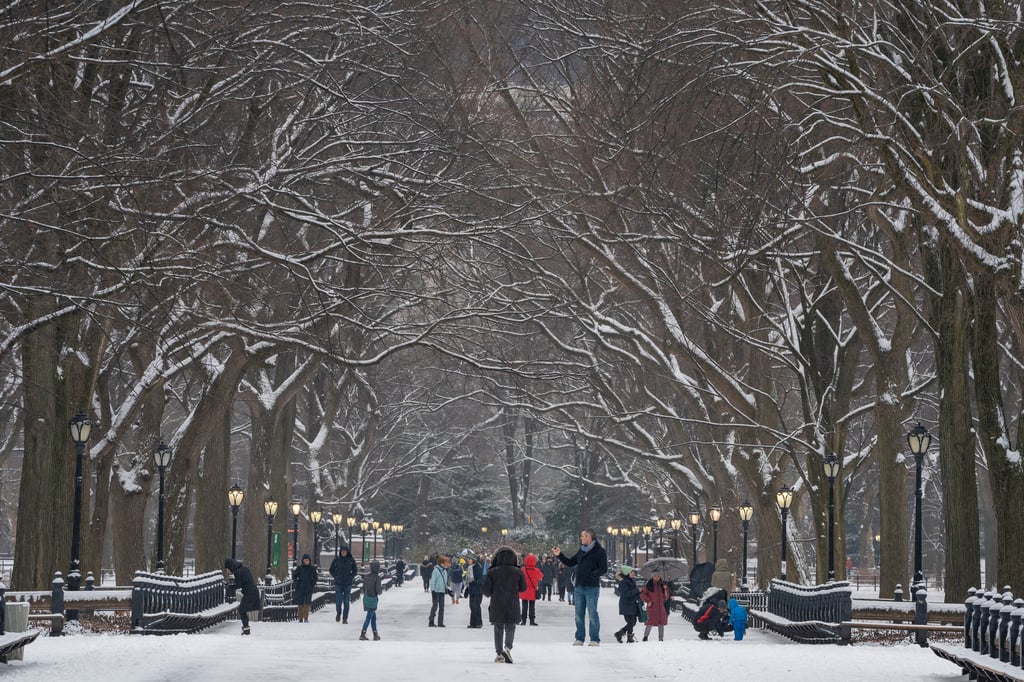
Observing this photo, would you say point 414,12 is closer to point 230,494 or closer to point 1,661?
point 1,661

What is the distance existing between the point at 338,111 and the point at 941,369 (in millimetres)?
10289

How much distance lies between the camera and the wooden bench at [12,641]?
14.1 m

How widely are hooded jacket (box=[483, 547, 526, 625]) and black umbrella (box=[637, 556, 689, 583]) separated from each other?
2317cm

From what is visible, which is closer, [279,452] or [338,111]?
[338,111]

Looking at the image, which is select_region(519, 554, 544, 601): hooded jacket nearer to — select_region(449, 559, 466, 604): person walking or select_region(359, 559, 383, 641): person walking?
select_region(359, 559, 383, 641): person walking

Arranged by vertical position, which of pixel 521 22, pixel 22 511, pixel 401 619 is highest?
pixel 521 22

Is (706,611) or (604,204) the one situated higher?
(604,204)

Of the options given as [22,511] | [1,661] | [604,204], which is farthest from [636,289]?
[1,661]

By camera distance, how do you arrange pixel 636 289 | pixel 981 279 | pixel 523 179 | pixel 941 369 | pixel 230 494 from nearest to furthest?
pixel 981 279, pixel 941 369, pixel 523 179, pixel 636 289, pixel 230 494

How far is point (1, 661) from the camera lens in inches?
597

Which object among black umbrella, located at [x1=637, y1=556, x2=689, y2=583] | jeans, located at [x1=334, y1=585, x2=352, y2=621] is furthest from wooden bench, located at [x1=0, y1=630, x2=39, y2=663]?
black umbrella, located at [x1=637, y1=556, x2=689, y2=583]

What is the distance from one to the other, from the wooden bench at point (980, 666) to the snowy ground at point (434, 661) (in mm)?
293

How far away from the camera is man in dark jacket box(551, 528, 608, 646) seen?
68.0 feet

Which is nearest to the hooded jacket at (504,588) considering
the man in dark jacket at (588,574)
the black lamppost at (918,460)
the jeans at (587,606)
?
the man in dark jacket at (588,574)
